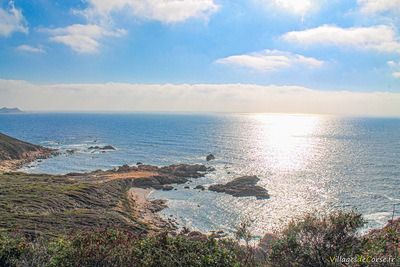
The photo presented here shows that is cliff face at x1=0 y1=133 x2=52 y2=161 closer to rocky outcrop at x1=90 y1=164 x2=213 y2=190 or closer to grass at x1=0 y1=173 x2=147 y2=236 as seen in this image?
grass at x1=0 y1=173 x2=147 y2=236

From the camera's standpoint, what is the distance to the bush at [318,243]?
1745 cm

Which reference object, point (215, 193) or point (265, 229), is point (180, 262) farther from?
point (215, 193)

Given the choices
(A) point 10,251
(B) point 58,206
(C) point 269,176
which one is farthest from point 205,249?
(C) point 269,176

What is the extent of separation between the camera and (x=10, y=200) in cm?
6084

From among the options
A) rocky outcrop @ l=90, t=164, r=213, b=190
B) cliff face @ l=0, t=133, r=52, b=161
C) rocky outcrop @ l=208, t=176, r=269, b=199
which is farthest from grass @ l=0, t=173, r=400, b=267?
cliff face @ l=0, t=133, r=52, b=161

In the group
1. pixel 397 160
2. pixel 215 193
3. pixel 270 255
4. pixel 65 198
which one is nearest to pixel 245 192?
pixel 215 193

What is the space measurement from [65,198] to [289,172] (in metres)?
65.8

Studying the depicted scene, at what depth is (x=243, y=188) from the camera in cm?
7906

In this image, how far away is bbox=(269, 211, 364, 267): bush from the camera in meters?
17.5

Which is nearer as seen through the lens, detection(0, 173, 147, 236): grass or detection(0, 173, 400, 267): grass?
detection(0, 173, 400, 267): grass

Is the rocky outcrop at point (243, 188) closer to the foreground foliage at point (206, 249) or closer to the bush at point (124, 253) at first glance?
the foreground foliage at point (206, 249)

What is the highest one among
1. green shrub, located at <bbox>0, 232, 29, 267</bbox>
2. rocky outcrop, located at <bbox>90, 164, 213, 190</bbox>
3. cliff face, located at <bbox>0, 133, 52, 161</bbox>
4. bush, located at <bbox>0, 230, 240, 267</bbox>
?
bush, located at <bbox>0, 230, 240, 267</bbox>

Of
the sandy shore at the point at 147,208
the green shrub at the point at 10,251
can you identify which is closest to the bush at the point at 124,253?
the green shrub at the point at 10,251

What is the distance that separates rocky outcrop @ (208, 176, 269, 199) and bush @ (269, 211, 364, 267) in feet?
186
